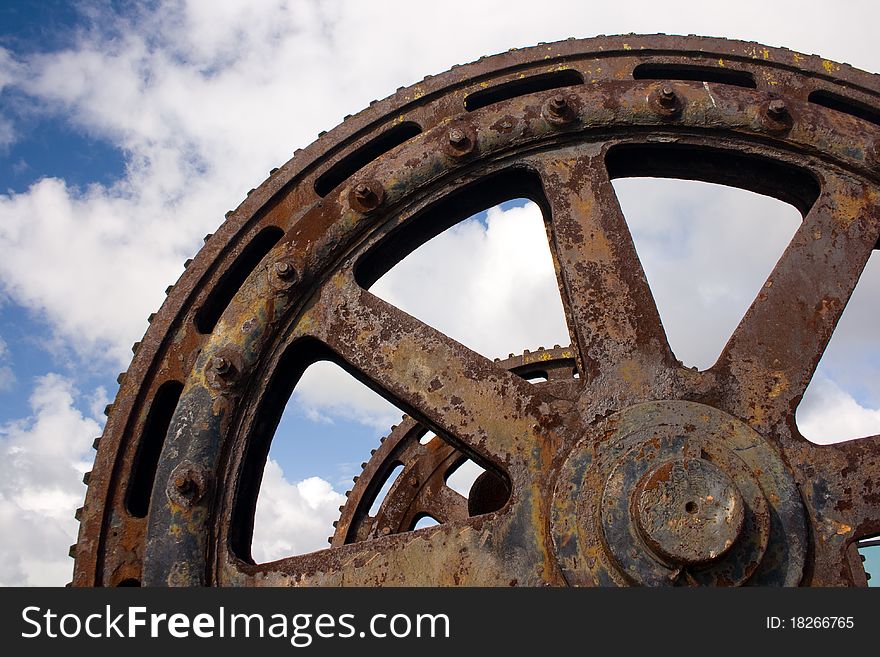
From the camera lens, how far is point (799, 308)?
282 cm

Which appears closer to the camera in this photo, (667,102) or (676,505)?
(676,505)

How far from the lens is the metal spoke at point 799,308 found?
2.68 m

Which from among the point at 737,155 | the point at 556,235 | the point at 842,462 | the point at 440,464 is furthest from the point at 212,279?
the point at 440,464

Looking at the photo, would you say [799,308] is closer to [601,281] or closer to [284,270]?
[601,281]

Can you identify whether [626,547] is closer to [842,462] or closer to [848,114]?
[842,462]

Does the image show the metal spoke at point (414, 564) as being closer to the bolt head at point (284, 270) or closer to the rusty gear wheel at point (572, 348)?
the rusty gear wheel at point (572, 348)

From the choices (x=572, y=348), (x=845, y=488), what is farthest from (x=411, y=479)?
(x=845, y=488)

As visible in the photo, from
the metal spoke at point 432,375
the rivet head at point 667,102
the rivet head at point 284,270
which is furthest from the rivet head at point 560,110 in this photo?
the rivet head at point 284,270

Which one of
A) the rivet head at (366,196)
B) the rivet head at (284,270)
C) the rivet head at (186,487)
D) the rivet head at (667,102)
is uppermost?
the rivet head at (667,102)

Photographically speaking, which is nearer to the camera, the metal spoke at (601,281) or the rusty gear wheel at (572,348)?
the rusty gear wheel at (572,348)

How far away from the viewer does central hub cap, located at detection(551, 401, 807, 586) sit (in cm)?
232

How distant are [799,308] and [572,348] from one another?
829mm

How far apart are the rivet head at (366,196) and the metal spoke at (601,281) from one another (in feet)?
2.07

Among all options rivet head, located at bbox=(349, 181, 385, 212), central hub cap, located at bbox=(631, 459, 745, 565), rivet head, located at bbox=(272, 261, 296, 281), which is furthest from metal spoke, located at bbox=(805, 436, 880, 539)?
rivet head, located at bbox=(272, 261, 296, 281)
